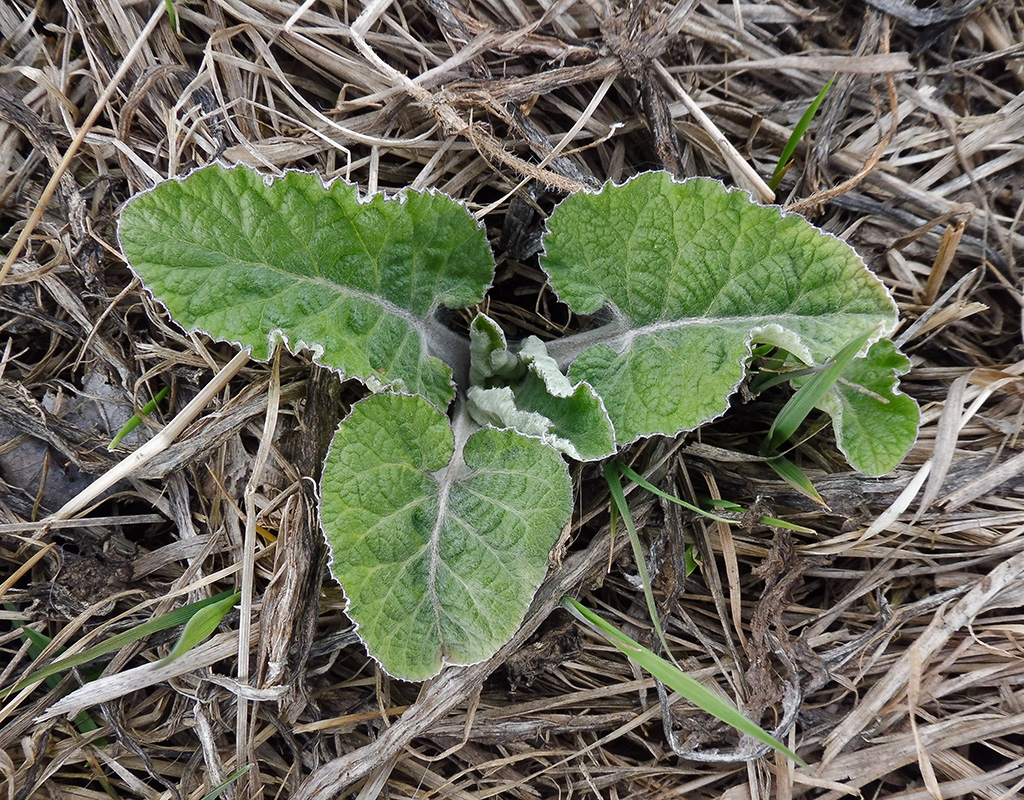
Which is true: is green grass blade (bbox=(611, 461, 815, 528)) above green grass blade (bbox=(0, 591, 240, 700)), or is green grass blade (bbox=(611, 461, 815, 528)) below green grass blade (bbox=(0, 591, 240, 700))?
above

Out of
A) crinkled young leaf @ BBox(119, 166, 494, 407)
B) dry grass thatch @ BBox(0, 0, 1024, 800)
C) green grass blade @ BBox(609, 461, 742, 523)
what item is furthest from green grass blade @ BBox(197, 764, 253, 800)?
green grass blade @ BBox(609, 461, 742, 523)

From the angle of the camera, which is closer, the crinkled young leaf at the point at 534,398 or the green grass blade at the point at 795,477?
the crinkled young leaf at the point at 534,398

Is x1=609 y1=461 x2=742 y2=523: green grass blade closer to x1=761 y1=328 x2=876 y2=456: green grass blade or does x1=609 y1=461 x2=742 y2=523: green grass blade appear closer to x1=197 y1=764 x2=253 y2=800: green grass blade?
x1=761 y1=328 x2=876 y2=456: green grass blade

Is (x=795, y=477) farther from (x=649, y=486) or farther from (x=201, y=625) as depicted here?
(x=201, y=625)

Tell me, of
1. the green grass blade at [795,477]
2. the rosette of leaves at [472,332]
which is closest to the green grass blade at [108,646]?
the rosette of leaves at [472,332]

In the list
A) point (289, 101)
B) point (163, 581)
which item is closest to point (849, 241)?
point (289, 101)

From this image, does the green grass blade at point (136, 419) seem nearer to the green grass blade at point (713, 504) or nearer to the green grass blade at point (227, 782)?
the green grass blade at point (227, 782)

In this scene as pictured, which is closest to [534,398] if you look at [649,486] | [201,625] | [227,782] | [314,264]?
[649,486]
